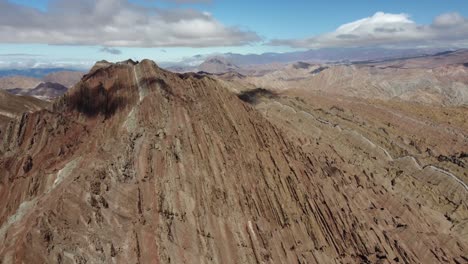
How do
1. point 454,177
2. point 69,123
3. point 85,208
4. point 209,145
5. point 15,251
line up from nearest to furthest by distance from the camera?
point 15,251 → point 85,208 → point 209,145 → point 69,123 → point 454,177

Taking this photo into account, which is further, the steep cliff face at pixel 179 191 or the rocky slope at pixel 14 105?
the rocky slope at pixel 14 105

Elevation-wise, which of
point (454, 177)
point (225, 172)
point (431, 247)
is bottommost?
point (431, 247)

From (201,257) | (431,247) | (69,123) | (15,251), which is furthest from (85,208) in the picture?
(431,247)

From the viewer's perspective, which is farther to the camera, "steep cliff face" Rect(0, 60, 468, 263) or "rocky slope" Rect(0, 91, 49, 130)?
"rocky slope" Rect(0, 91, 49, 130)

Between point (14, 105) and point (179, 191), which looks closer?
point (179, 191)

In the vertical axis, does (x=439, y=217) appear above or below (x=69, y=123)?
below

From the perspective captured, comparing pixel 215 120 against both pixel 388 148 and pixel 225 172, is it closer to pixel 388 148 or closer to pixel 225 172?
pixel 225 172

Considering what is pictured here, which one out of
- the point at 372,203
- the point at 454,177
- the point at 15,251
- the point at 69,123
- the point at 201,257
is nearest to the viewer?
the point at 15,251

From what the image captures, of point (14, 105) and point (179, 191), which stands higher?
point (179, 191)
